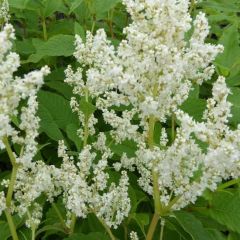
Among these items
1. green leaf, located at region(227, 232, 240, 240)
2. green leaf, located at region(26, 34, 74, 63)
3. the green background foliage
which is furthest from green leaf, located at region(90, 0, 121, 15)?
green leaf, located at region(227, 232, 240, 240)

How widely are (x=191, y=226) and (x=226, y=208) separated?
0.41 m

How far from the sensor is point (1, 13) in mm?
3793

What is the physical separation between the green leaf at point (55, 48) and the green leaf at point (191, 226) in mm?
1504

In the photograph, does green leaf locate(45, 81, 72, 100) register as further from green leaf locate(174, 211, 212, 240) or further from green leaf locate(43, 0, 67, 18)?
green leaf locate(174, 211, 212, 240)

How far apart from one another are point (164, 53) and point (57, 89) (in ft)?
6.10

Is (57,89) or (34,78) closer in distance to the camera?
(34,78)

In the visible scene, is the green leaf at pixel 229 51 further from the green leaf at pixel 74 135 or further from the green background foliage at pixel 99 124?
the green leaf at pixel 74 135

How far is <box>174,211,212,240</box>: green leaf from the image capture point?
2793 millimetres

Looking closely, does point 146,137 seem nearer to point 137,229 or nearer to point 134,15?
point 134,15

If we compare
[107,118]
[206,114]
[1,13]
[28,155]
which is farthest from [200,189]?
[1,13]

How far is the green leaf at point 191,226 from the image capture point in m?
2.79

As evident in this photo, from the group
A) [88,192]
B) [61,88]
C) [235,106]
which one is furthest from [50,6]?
[88,192]

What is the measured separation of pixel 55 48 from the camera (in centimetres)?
371

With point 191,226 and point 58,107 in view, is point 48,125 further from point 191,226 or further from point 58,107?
point 191,226
